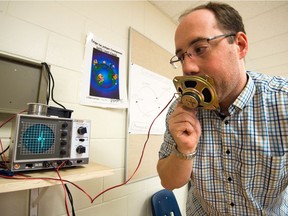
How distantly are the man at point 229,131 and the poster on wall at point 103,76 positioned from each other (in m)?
0.64

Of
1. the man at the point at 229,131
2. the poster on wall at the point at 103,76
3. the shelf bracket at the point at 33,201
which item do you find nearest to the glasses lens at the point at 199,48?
the man at the point at 229,131

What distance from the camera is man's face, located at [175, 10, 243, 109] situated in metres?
0.77

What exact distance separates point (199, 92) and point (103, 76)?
81cm

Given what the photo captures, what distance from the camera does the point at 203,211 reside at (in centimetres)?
92

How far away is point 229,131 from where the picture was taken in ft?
2.64

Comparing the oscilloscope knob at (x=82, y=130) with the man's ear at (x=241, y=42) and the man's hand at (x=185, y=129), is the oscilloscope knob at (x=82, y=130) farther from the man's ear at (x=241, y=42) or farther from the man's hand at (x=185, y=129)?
the man's ear at (x=241, y=42)

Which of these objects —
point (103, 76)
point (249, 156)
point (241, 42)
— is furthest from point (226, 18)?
point (103, 76)

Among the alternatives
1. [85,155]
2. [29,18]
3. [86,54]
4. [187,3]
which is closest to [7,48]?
[29,18]

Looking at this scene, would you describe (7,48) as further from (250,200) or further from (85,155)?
(250,200)

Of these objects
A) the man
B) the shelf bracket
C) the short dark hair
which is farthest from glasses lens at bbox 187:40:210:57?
the shelf bracket

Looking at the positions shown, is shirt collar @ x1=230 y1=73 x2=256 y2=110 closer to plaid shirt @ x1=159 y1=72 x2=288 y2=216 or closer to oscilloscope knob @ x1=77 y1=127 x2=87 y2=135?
plaid shirt @ x1=159 y1=72 x2=288 y2=216

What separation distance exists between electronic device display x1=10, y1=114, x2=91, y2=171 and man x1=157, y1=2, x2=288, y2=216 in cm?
42

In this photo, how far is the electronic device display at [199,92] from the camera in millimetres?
695

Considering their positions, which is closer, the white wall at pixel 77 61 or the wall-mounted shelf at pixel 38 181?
the wall-mounted shelf at pixel 38 181
